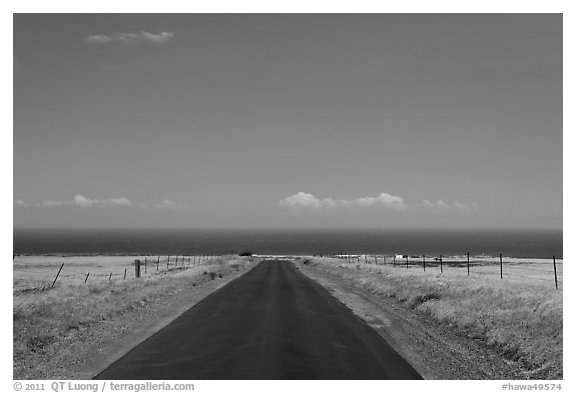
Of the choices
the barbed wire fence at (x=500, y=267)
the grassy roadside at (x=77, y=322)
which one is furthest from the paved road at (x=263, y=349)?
the barbed wire fence at (x=500, y=267)

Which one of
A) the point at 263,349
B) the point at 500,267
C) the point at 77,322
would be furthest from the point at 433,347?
the point at 500,267

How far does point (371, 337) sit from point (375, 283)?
18.6 metres

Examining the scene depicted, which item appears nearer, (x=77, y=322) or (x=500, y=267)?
(x=77, y=322)

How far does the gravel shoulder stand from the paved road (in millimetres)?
529

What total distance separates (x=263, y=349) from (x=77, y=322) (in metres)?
7.73

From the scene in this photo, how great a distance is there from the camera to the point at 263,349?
45.3 feet

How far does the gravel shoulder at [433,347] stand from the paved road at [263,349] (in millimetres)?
529

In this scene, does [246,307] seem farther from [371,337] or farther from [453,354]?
[453,354]

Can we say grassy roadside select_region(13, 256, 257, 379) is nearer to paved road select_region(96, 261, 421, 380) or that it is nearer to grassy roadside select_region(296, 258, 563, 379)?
paved road select_region(96, 261, 421, 380)

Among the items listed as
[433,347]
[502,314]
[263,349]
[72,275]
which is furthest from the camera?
[72,275]

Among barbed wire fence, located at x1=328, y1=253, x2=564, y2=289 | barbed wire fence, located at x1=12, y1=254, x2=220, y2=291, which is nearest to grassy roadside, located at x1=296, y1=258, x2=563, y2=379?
barbed wire fence, located at x1=328, y1=253, x2=564, y2=289

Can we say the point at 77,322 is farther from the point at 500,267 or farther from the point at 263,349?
the point at 500,267

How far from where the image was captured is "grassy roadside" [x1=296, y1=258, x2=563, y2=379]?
13906 mm
